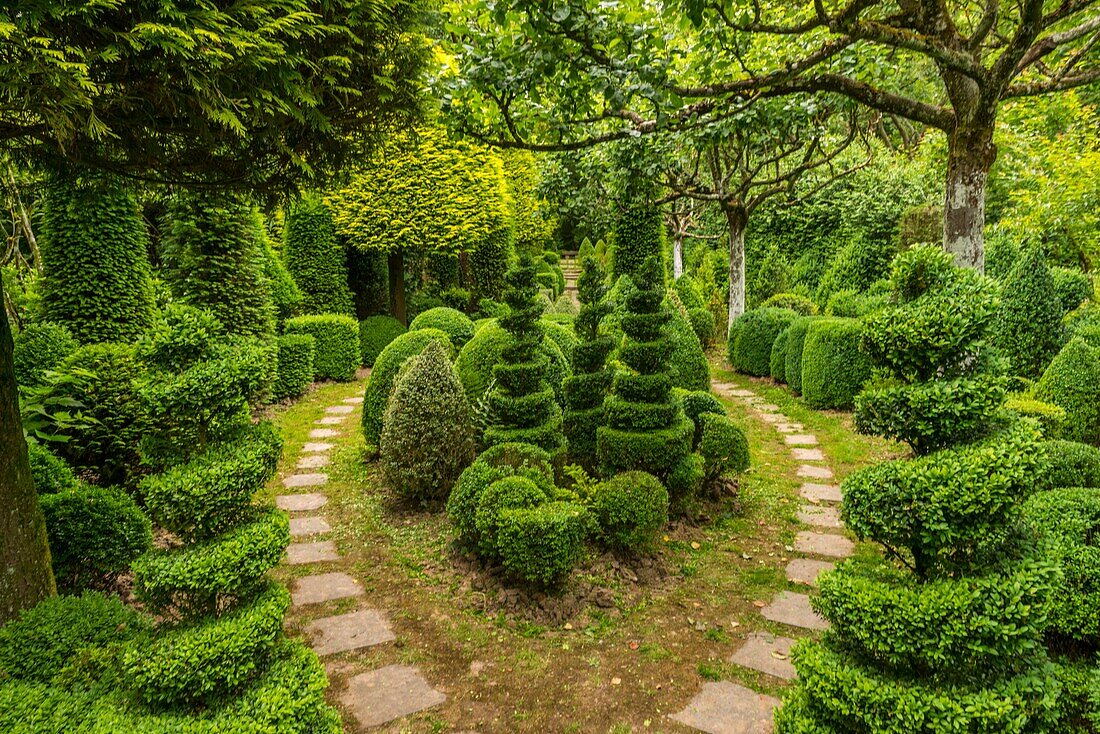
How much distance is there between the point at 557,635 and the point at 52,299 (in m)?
7.33

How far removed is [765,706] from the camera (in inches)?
155

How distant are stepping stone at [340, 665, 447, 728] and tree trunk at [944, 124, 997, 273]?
5.40m

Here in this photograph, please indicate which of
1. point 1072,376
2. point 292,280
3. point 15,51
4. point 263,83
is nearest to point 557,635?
point 263,83

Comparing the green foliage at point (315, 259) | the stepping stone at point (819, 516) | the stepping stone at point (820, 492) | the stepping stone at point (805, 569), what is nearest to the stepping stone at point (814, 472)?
the stepping stone at point (820, 492)

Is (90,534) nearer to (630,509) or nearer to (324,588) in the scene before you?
(324,588)

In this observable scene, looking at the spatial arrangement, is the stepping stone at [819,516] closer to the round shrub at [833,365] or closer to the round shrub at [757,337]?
the round shrub at [833,365]

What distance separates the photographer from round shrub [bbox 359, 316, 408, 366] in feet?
49.6

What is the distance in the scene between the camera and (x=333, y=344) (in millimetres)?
13281

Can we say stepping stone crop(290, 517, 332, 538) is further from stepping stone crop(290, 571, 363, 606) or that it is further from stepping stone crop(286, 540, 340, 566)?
stepping stone crop(290, 571, 363, 606)

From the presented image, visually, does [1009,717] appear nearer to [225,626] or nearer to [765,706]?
[765,706]

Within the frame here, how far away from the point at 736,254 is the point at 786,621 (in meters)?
11.0

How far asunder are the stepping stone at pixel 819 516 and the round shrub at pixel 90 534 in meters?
6.44

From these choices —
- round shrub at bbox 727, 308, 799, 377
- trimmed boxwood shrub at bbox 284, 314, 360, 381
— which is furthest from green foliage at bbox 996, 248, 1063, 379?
trimmed boxwood shrub at bbox 284, 314, 360, 381

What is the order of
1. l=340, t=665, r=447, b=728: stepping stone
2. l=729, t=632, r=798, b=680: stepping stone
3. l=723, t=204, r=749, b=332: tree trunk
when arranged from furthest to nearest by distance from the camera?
l=723, t=204, r=749, b=332: tree trunk
l=729, t=632, r=798, b=680: stepping stone
l=340, t=665, r=447, b=728: stepping stone
